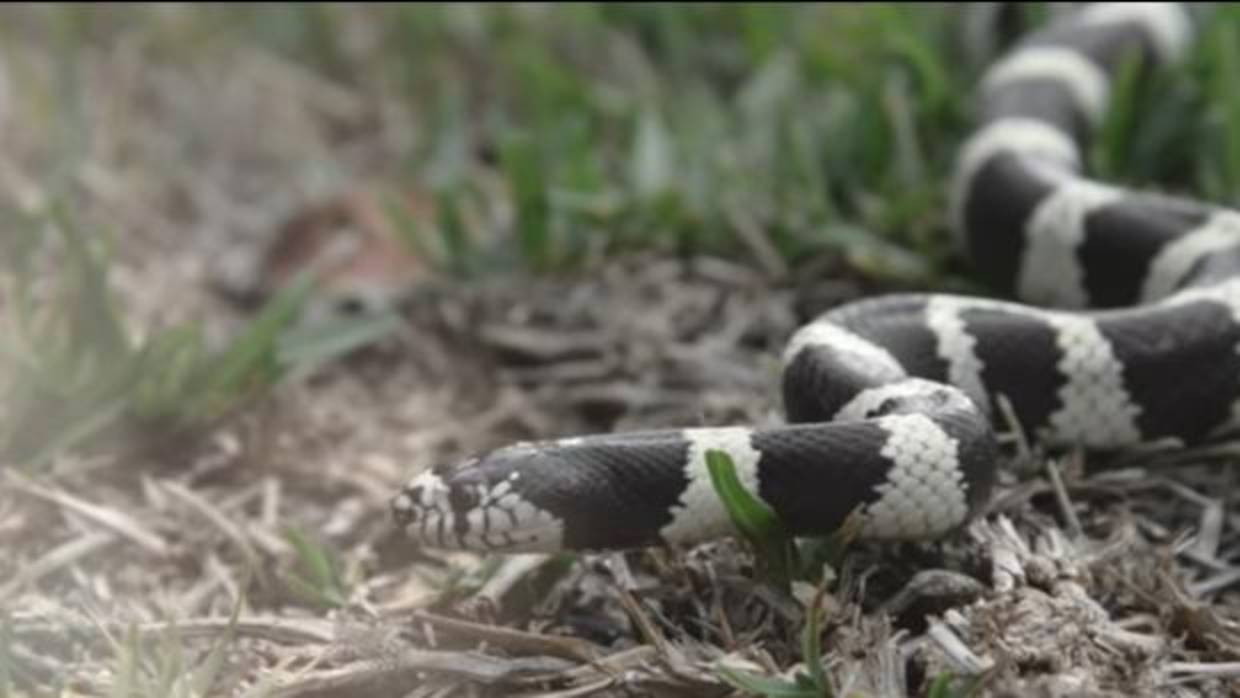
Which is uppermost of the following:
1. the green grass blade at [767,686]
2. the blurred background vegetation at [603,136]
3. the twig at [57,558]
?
the blurred background vegetation at [603,136]

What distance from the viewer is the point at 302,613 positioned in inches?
156

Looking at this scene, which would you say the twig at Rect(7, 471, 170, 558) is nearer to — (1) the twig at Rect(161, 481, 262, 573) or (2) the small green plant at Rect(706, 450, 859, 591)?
(1) the twig at Rect(161, 481, 262, 573)

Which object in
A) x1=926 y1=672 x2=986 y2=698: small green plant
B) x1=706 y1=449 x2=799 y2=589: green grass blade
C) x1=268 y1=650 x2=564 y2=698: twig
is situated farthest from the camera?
x1=706 y1=449 x2=799 y2=589: green grass blade

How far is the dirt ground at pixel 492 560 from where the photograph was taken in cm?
346

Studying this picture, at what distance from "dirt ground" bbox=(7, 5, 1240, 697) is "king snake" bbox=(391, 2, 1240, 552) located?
0.43 ft

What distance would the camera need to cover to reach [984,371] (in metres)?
4.46

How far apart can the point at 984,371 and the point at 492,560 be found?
1.28m

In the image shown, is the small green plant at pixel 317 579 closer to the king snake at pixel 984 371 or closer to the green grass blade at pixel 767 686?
the king snake at pixel 984 371

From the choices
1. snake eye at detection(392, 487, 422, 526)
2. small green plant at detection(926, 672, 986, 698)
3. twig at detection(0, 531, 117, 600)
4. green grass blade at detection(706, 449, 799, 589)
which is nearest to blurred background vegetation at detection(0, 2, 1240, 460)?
twig at detection(0, 531, 117, 600)

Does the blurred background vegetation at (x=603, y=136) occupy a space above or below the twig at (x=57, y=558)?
above

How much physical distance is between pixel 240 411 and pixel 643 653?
5.83ft

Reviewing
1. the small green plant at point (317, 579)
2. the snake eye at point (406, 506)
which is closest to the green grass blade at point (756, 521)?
the snake eye at point (406, 506)

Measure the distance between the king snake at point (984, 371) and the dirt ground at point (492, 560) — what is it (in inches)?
5.2

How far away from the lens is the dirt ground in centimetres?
346
